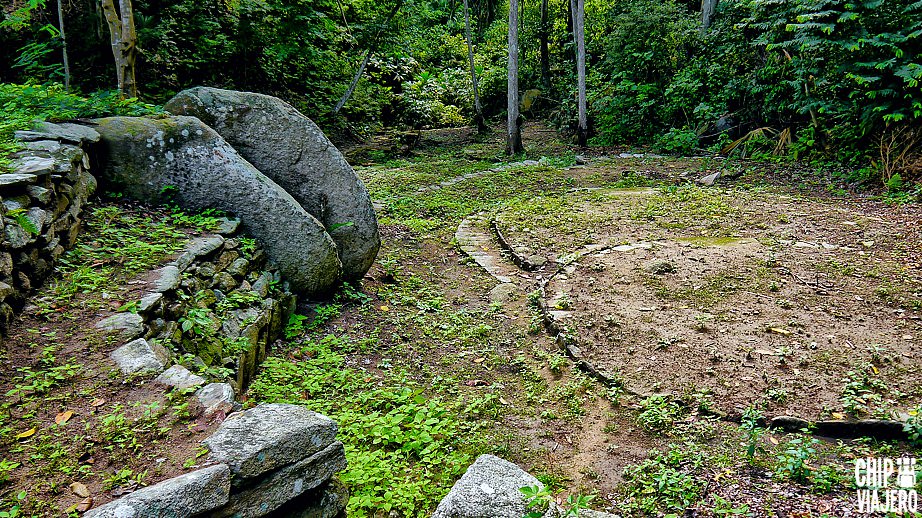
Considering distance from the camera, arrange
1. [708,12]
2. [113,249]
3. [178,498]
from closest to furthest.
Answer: [178,498] < [113,249] < [708,12]

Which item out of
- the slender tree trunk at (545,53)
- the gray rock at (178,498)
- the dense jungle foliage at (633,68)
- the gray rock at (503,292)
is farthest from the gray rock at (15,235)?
the slender tree trunk at (545,53)

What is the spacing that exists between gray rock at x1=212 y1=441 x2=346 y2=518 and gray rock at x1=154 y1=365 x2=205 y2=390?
0.78 meters

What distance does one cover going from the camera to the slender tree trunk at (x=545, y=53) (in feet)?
54.6

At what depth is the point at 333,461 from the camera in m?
2.50

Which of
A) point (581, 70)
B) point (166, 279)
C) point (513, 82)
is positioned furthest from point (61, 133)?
point (581, 70)

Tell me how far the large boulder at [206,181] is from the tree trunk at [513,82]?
8.29m

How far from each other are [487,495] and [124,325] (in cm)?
218

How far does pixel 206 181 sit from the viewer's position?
4.63 m

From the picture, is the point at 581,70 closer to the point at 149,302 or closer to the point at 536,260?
the point at 536,260

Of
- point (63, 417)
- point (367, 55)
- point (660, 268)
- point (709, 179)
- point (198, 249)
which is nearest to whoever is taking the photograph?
point (63, 417)

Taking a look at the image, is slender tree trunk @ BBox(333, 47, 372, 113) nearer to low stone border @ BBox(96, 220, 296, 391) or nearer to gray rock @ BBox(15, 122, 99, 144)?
gray rock @ BBox(15, 122, 99, 144)

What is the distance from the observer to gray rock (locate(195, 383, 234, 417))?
263cm

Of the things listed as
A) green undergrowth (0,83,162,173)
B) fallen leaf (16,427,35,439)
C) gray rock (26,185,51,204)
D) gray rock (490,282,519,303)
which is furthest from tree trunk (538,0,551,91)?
fallen leaf (16,427,35,439)

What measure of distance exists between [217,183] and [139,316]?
1786mm
